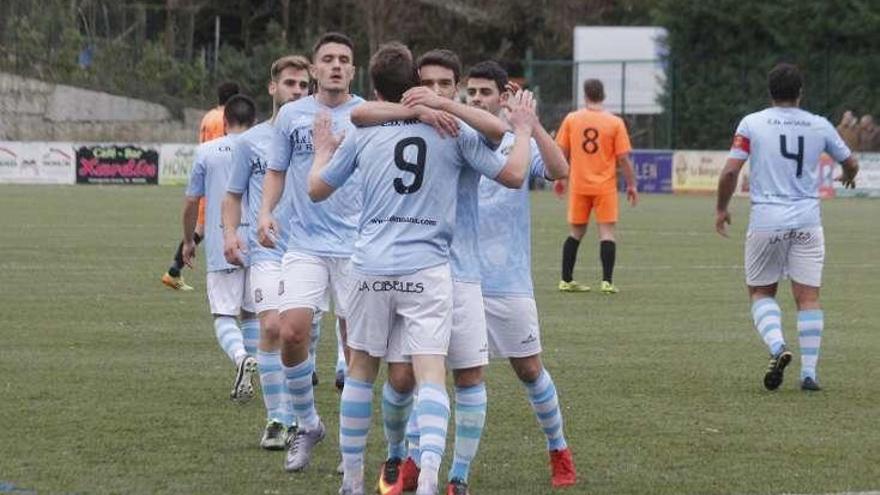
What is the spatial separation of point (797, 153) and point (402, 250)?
478 centimetres

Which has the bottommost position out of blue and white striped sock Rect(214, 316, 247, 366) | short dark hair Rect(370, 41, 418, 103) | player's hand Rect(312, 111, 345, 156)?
blue and white striped sock Rect(214, 316, 247, 366)

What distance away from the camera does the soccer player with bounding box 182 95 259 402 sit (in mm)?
11444

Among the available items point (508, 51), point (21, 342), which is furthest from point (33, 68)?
point (21, 342)

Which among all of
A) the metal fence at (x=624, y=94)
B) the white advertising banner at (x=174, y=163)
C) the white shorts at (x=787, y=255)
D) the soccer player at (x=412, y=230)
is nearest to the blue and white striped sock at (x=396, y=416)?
the soccer player at (x=412, y=230)

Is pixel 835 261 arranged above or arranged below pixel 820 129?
below

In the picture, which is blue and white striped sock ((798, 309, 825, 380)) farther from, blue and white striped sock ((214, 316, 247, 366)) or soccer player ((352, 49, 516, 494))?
soccer player ((352, 49, 516, 494))

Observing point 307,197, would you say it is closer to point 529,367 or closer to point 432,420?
point 529,367

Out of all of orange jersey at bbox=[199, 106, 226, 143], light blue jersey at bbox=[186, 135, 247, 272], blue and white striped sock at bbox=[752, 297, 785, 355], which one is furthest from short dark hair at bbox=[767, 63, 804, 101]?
orange jersey at bbox=[199, 106, 226, 143]

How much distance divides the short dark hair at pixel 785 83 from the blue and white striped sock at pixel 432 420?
4722mm

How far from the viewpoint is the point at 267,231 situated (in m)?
8.98

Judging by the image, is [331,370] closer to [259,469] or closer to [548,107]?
[259,469]

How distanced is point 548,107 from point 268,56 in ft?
37.9

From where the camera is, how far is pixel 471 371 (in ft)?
26.4

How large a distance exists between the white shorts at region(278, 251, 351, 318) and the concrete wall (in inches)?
1866
